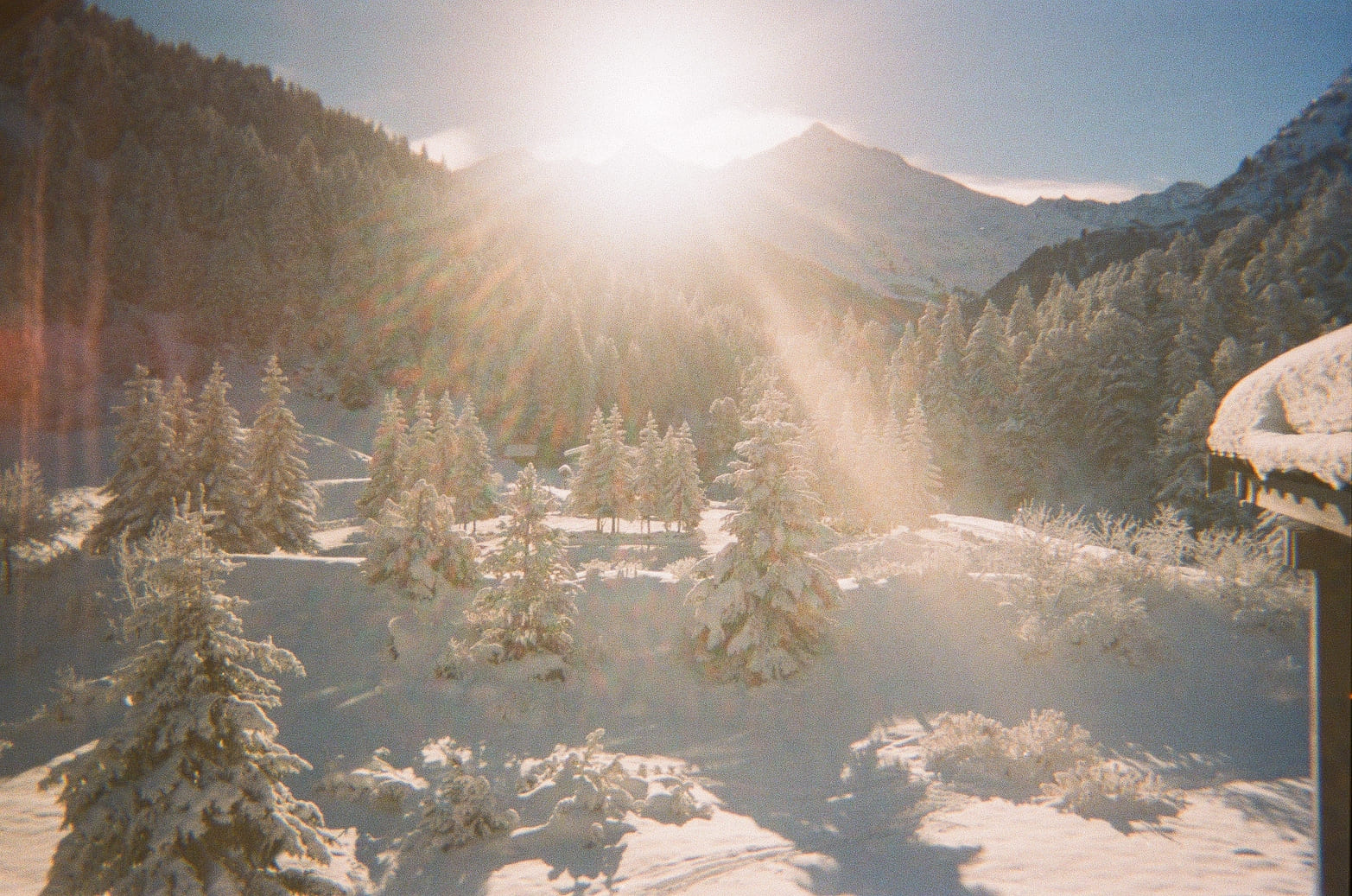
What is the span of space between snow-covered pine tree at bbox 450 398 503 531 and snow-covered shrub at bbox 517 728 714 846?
36.6 metres

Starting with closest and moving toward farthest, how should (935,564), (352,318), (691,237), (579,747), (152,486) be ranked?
(579,747)
(935,564)
(152,486)
(352,318)
(691,237)

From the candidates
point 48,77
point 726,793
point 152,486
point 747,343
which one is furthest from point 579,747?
point 48,77

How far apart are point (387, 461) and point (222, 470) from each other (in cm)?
1386

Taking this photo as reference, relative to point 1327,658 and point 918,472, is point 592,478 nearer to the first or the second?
point 918,472

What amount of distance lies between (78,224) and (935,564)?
116 m

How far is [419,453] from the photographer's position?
145 feet

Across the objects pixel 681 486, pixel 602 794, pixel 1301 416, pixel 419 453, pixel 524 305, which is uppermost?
pixel 524 305

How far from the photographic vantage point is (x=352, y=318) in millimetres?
95938

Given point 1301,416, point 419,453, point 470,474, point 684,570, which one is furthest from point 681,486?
point 1301,416

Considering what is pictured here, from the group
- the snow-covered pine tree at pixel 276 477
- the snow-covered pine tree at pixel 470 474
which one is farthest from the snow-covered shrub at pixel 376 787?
the snow-covered pine tree at pixel 470 474

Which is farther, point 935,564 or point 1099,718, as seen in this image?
point 935,564

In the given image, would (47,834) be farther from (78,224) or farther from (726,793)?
(78,224)

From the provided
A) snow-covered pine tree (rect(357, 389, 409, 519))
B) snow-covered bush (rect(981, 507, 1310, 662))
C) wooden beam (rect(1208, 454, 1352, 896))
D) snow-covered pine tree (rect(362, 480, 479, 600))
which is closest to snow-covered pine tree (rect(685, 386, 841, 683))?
snow-covered bush (rect(981, 507, 1310, 662))

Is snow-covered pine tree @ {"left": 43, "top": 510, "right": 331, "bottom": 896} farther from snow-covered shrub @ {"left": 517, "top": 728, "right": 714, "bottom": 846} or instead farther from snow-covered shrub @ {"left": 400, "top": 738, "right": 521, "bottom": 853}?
snow-covered shrub @ {"left": 517, "top": 728, "right": 714, "bottom": 846}
